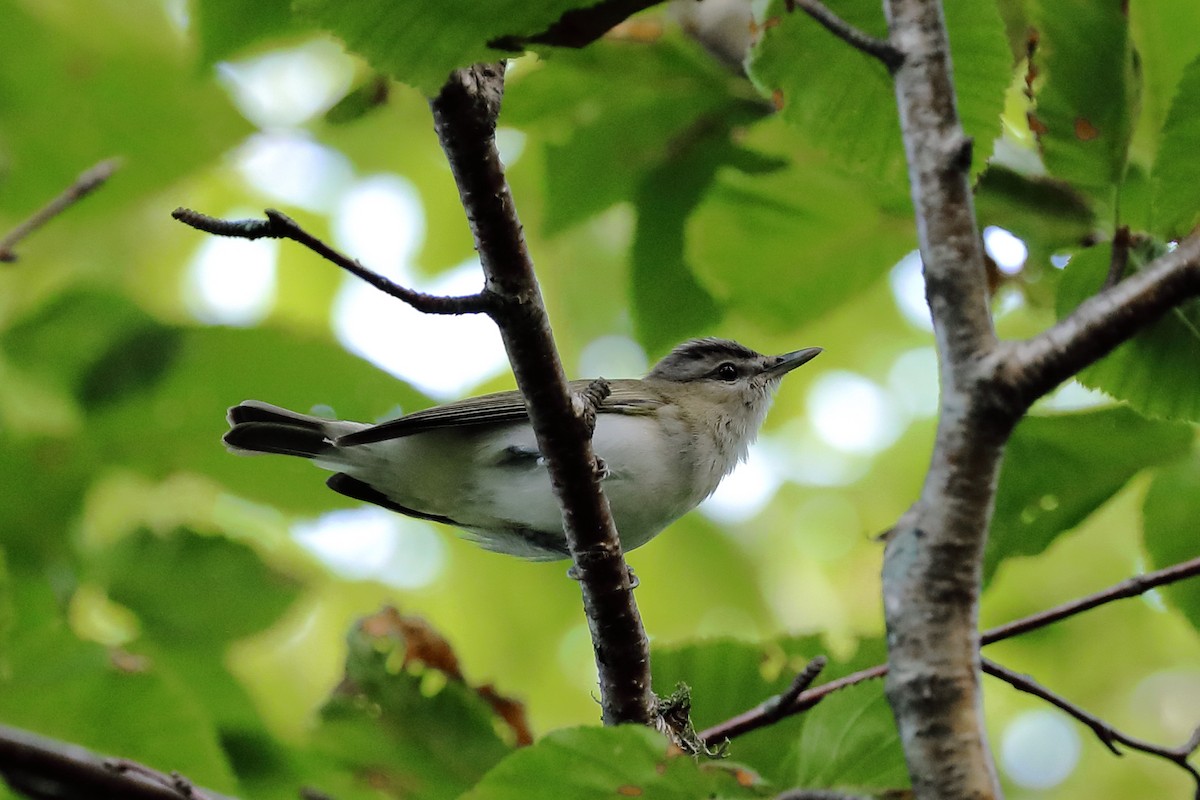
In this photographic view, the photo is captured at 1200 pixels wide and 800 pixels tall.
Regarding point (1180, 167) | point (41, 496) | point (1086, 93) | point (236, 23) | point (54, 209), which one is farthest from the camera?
point (41, 496)

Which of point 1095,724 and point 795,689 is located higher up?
point 1095,724

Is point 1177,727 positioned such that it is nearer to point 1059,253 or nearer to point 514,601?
point 514,601

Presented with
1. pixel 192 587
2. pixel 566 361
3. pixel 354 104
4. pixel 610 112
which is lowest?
pixel 192 587

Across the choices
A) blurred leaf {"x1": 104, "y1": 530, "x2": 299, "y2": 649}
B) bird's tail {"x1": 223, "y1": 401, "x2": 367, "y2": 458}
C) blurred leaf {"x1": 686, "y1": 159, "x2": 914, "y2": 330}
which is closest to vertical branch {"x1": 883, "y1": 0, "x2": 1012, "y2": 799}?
bird's tail {"x1": 223, "y1": 401, "x2": 367, "y2": 458}

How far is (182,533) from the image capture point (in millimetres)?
4219

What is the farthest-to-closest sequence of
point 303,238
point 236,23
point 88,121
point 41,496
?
point 88,121 < point 41,496 < point 236,23 < point 303,238

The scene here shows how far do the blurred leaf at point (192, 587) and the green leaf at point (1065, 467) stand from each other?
2517 millimetres

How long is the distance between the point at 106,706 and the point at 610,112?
2667mm

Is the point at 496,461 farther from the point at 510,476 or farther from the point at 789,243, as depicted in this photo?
the point at 789,243

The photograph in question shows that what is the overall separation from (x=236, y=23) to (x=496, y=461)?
1.63 m

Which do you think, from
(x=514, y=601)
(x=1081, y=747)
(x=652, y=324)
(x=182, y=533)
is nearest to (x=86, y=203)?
(x=182, y=533)

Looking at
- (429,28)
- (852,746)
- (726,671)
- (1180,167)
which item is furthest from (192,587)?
(1180,167)

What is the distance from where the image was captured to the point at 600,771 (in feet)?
5.49

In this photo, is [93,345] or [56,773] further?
[93,345]
